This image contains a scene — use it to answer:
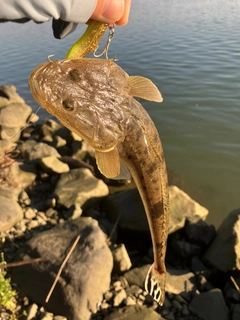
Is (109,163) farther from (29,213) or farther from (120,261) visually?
(29,213)

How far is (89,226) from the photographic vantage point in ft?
17.2

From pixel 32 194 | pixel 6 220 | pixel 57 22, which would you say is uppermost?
pixel 57 22

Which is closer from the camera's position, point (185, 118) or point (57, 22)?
point (57, 22)

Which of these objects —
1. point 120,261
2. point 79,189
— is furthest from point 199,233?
point 79,189

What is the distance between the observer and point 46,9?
2.25m

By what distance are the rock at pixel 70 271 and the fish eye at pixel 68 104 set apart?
2997mm

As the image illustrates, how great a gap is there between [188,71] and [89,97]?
11.5 meters

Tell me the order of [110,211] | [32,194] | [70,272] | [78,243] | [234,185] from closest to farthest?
1. [70,272]
2. [78,243]
3. [110,211]
4. [32,194]
5. [234,185]

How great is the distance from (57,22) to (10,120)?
761 centimetres

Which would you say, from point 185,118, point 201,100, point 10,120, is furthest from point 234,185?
point 10,120

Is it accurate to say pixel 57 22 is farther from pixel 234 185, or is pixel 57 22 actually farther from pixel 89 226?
pixel 234 185

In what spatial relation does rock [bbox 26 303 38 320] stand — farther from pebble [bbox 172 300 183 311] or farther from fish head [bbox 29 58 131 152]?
fish head [bbox 29 58 131 152]

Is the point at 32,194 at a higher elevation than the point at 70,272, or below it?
below

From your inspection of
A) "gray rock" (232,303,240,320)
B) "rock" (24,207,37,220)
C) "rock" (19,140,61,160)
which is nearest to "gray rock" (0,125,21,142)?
"rock" (19,140,61,160)
